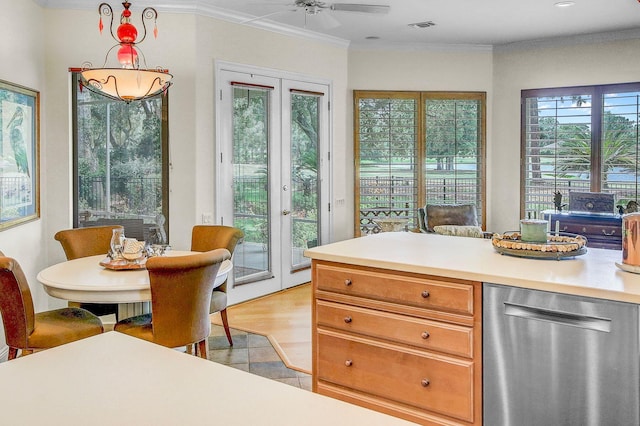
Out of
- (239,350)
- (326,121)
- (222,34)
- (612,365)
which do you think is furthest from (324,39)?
(612,365)

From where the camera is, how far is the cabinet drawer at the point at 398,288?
2.34 m

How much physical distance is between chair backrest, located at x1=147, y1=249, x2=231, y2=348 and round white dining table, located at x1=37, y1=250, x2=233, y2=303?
0.45ft

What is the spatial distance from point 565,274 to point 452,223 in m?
4.07

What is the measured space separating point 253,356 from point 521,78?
479 centimetres

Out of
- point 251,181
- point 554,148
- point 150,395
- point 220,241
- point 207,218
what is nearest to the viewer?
point 150,395

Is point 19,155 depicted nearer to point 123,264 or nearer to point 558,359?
point 123,264

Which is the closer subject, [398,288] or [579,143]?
[398,288]

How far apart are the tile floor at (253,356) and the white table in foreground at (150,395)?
2381 millimetres

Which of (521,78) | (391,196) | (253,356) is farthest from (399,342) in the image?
(521,78)

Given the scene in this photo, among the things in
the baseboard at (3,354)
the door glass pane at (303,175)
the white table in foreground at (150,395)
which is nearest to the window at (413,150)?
the door glass pane at (303,175)

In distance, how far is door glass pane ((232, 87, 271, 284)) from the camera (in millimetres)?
5520

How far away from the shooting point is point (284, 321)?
4965mm

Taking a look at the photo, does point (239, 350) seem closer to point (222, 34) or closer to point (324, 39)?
point (222, 34)

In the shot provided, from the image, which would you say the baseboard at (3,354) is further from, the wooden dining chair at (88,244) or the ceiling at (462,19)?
the ceiling at (462,19)
